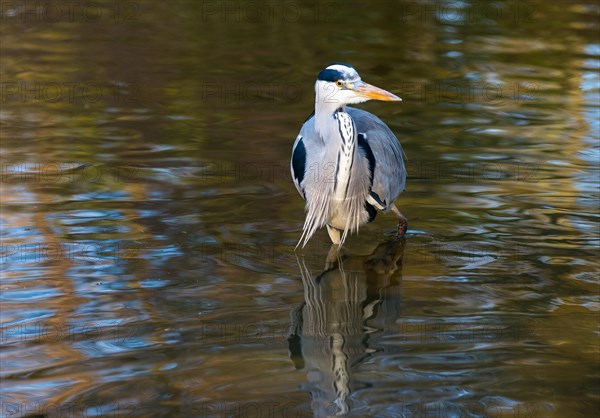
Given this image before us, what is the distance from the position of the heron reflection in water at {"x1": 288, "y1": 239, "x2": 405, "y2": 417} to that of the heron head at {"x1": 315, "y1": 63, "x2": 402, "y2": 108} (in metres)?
1.19

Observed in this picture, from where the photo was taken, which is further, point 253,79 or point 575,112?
point 253,79

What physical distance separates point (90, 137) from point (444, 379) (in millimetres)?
5645

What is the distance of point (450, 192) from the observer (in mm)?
8758

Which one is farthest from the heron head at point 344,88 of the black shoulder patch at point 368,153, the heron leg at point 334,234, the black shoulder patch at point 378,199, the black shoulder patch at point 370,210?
the heron leg at point 334,234

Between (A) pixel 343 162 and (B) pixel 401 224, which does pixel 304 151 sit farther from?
(B) pixel 401 224

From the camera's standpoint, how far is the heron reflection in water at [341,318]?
226 inches

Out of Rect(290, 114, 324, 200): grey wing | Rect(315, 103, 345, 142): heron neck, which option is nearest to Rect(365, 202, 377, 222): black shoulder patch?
Rect(290, 114, 324, 200): grey wing

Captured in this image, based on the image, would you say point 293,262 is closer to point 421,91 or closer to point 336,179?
point 336,179

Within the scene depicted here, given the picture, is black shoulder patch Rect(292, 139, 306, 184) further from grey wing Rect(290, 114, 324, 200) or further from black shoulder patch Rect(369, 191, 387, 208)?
black shoulder patch Rect(369, 191, 387, 208)

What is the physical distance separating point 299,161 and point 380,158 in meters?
0.61

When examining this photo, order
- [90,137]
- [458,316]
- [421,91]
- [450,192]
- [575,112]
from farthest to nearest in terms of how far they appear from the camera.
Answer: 1. [421,91]
2. [575,112]
3. [90,137]
4. [450,192]
5. [458,316]

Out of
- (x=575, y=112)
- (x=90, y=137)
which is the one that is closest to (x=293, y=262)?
(x=90, y=137)

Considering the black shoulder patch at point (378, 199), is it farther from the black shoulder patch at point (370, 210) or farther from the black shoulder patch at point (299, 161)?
the black shoulder patch at point (299, 161)

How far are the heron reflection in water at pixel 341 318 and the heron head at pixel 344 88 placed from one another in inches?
47.0
